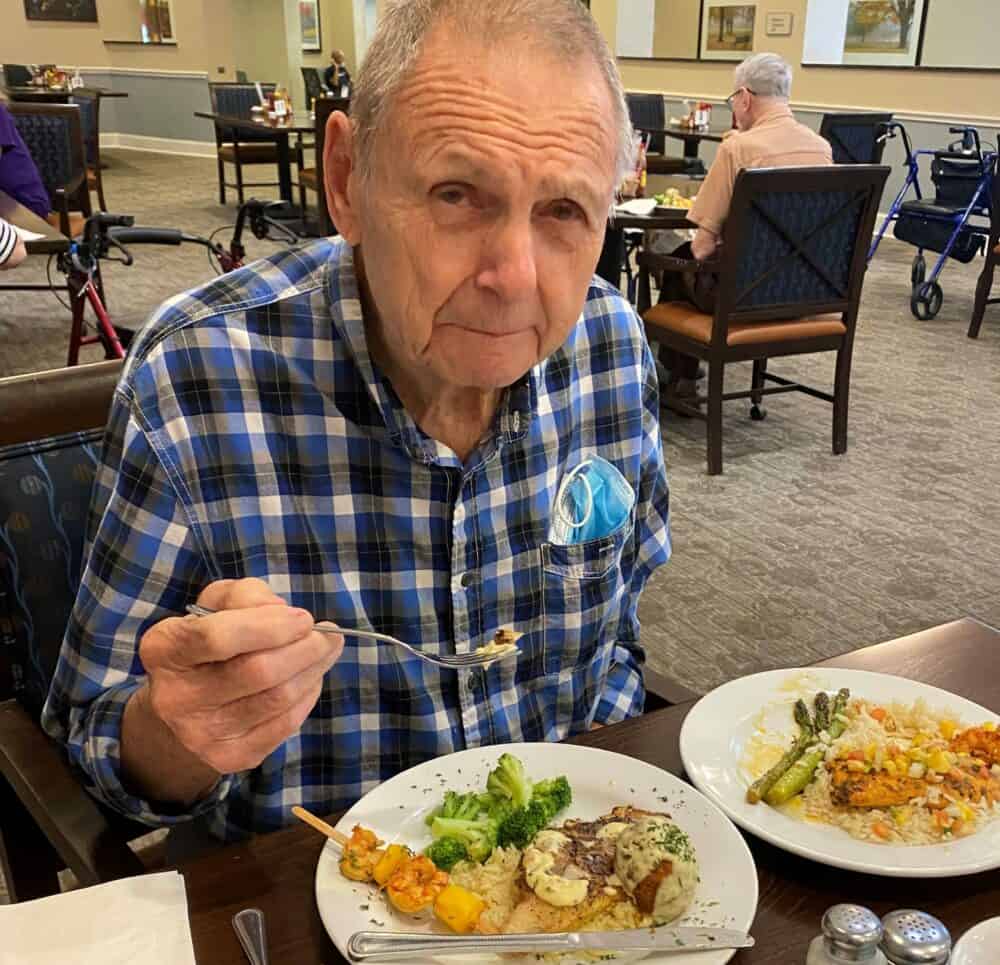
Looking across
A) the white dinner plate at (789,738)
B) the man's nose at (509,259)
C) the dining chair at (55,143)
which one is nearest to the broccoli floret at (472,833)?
the white dinner plate at (789,738)

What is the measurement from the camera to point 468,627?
3.65ft

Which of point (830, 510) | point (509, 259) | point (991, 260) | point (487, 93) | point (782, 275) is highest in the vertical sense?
point (487, 93)

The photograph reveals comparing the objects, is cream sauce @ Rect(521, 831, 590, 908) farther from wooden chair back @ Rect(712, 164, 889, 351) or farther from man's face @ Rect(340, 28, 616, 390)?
wooden chair back @ Rect(712, 164, 889, 351)

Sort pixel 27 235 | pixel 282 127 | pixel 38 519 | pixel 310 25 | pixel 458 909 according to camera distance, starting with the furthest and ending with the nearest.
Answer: pixel 310 25 → pixel 282 127 → pixel 27 235 → pixel 38 519 → pixel 458 909

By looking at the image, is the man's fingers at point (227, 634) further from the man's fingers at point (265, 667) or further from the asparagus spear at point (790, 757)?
the asparagus spear at point (790, 757)

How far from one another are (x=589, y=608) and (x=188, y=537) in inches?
18.3

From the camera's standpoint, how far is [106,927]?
78cm

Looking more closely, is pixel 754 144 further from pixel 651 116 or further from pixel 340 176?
pixel 651 116

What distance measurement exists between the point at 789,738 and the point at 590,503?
1.14 ft

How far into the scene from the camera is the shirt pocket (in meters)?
1.18

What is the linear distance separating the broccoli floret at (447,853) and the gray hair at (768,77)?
4.17 meters

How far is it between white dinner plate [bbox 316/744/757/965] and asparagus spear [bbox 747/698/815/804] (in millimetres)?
66

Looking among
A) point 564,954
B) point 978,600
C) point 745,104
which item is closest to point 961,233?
point 745,104

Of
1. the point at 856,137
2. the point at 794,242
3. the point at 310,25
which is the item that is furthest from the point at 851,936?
the point at 310,25
